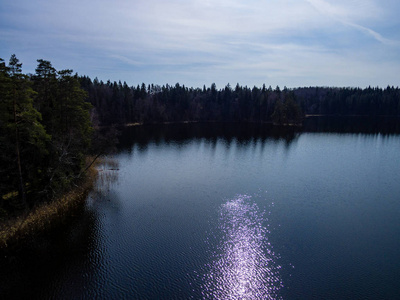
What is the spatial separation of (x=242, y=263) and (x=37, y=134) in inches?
1141

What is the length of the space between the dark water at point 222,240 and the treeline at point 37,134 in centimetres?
608

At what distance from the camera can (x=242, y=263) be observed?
27094 millimetres

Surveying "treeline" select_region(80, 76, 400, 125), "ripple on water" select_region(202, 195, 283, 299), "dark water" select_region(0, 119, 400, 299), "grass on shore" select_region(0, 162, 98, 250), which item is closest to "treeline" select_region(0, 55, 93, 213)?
"grass on shore" select_region(0, 162, 98, 250)

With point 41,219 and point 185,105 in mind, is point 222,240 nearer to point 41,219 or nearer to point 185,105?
point 41,219

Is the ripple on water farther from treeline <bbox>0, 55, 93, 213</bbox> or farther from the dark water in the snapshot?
treeline <bbox>0, 55, 93, 213</bbox>

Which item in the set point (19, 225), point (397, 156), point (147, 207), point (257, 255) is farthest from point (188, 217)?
point (397, 156)

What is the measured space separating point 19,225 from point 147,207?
15.7m

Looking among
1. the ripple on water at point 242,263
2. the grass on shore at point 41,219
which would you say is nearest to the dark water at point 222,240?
the ripple on water at point 242,263

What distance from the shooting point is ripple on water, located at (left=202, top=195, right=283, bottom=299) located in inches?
918

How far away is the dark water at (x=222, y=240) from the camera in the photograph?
77.8ft

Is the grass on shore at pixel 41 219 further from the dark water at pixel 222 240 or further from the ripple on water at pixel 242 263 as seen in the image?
the ripple on water at pixel 242 263

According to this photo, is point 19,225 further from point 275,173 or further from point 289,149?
point 289,149

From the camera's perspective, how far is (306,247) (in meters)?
29.8

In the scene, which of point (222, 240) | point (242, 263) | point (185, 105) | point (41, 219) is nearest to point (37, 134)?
point (41, 219)
